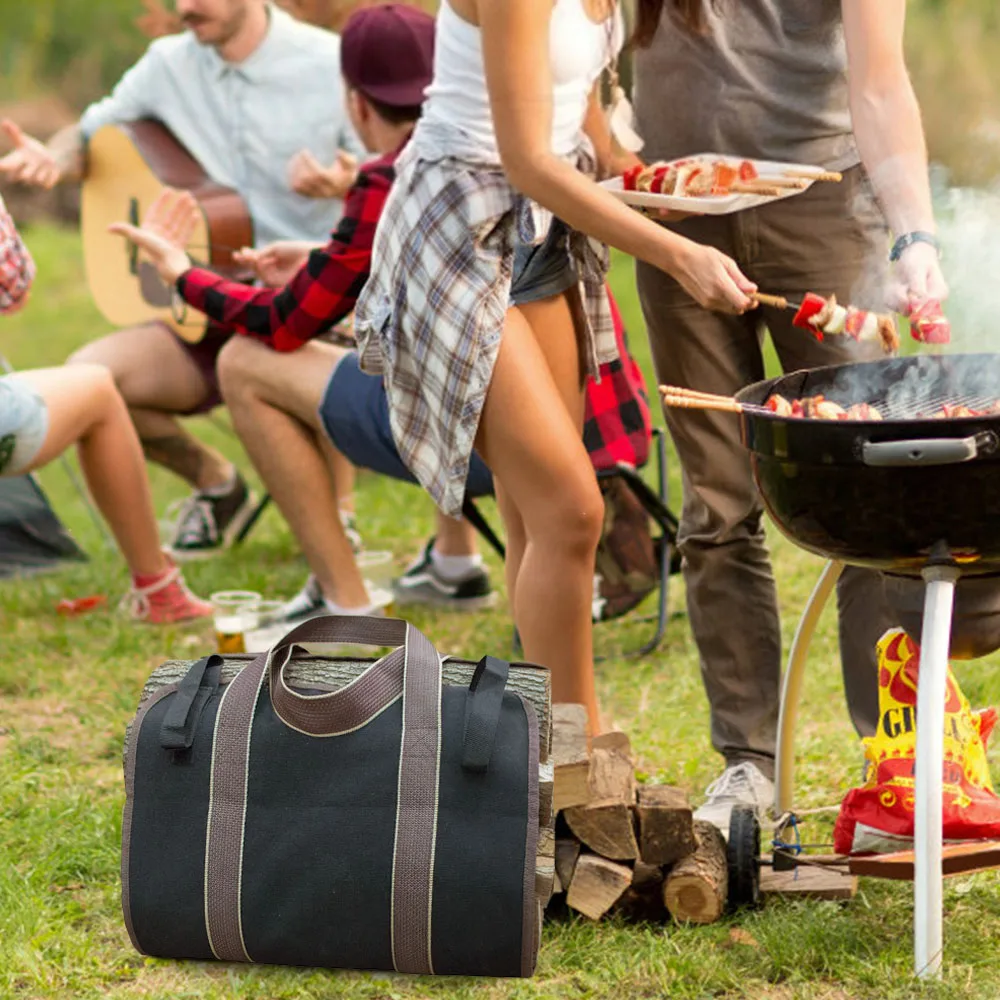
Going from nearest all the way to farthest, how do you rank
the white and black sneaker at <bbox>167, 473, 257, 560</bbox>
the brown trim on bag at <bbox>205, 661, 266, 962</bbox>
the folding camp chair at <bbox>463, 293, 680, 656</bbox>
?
the brown trim on bag at <bbox>205, 661, 266, 962</bbox>, the folding camp chair at <bbox>463, 293, 680, 656</bbox>, the white and black sneaker at <bbox>167, 473, 257, 560</bbox>

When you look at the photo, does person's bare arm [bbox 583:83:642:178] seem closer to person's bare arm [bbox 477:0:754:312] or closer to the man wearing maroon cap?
person's bare arm [bbox 477:0:754:312]

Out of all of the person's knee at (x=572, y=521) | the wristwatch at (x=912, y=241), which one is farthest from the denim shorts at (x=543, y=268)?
the wristwatch at (x=912, y=241)

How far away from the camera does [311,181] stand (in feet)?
16.3

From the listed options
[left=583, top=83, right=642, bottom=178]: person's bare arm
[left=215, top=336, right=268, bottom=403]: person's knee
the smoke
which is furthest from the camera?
[left=215, top=336, right=268, bottom=403]: person's knee

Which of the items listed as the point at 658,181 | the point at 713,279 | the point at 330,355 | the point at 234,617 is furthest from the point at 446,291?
the point at 234,617

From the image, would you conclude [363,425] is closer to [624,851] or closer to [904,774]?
[624,851]

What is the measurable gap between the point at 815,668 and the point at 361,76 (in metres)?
1.89

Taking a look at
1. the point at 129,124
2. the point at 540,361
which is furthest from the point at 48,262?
the point at 540,361

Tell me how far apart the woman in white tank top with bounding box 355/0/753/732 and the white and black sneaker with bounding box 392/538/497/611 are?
1737 millimetres

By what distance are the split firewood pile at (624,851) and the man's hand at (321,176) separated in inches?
104

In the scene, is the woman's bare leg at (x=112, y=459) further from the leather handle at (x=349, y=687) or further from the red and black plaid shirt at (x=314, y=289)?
the leather handle at (x=349, y=687)

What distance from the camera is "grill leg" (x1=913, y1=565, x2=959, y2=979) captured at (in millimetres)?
2268

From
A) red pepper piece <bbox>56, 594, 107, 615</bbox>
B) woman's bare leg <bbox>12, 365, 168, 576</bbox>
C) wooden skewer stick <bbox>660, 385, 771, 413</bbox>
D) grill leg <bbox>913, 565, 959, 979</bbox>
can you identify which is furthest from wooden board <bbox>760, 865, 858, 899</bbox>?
red pepper piece <bbox>56, 594, 107, 615</bbox>

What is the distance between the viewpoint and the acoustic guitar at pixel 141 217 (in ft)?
16.9
